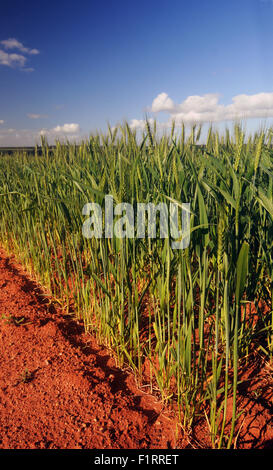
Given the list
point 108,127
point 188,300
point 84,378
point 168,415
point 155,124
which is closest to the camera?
point 188,300

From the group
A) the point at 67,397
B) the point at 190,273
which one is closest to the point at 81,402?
the point at 67,397

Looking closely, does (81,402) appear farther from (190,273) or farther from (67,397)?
(190,273)

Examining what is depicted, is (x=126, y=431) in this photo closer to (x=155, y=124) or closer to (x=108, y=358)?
(x=108, y=358)

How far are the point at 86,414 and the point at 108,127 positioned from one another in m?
1.60

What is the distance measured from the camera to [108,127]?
78.1 inches

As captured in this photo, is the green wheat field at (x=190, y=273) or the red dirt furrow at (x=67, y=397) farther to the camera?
the red dirt furrow at (x=67, y=397)

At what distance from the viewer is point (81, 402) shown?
130cm

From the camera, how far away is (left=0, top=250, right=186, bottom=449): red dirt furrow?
116cm

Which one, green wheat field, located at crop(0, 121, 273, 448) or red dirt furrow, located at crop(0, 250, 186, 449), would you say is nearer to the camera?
green wheat field, located at crop(0, 121, 273, 448)

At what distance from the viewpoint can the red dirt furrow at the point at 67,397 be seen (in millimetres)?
1156

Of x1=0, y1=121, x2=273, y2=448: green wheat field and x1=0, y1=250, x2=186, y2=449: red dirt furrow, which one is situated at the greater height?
x1=0, y1=121, x2=273, y2=448: green wheat field

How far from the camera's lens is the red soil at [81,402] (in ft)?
3.76

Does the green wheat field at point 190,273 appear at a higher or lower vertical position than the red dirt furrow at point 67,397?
higher
